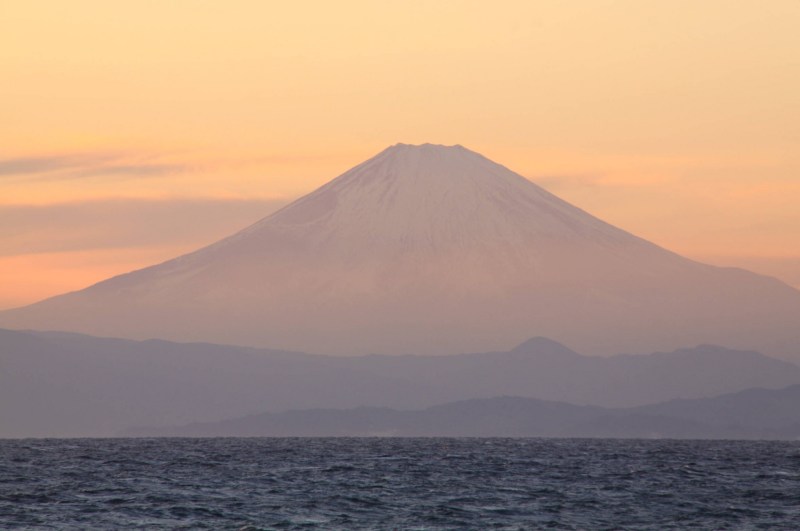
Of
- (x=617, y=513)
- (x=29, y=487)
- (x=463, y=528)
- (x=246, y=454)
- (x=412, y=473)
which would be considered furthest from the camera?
(x=246, y=454)

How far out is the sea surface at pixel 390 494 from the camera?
64.8 m

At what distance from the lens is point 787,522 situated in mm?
66125

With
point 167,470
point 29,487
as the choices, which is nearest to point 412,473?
point 167,470

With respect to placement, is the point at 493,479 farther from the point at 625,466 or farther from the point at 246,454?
the point at 246,454

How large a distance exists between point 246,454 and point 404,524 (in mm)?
69633

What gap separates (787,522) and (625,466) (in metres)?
45.5

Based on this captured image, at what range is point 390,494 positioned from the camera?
77562mm

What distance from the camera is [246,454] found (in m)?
132

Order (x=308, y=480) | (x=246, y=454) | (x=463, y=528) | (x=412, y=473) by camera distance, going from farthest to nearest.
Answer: (x=246, y=454), (x=412, y=473), (x=308, y=480), (x=463, y=528)

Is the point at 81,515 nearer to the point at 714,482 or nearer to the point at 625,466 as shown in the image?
the point at 714,482

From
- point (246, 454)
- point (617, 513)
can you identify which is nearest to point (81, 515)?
point (617, 513)

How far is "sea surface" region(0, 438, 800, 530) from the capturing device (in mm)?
64812

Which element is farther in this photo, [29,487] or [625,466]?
[625,466]

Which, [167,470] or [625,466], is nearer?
[167,470]
